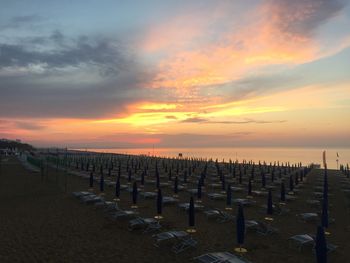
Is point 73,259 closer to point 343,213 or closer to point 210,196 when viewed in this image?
point 210,196

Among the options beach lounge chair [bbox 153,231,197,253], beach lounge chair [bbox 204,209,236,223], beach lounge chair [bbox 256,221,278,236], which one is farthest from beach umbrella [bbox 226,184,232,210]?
beach lounge chair [bbox 153,231,197,253]

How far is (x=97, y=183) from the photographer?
85.7 feet

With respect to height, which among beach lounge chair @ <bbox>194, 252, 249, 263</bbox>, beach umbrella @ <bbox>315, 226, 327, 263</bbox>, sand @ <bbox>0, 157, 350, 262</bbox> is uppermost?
beach umbrella @ <bbox>315, 226, 327, 263</bbox>

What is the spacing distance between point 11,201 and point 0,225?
A: 18.8ft

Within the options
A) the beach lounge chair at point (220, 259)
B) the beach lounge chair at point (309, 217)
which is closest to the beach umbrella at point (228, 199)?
the beach lounge chair at point (309, 217)

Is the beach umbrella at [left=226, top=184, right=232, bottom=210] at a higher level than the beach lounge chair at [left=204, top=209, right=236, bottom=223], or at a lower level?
higher

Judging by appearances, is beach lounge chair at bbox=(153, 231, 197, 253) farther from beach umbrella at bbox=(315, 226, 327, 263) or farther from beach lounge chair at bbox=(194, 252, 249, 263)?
beach umbrella at bbox=(315, 226, 327, 263)

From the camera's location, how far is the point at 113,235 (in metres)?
12.5

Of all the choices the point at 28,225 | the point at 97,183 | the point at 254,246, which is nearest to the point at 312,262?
the point at 254,246

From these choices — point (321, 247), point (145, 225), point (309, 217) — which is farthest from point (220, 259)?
point (309, 217)

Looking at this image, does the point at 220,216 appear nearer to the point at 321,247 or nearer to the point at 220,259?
the point at 220,259

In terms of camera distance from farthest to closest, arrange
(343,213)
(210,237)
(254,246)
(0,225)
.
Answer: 1. (343,213)
2. (0,225)
3. (210,237)
4. (254,246)

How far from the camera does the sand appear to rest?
1037 cm

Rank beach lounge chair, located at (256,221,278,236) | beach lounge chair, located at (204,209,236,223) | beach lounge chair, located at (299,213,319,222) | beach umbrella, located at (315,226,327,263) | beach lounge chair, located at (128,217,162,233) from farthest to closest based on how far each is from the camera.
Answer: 1. beach lounge chair, located at (299,213,319,222)
2. beach lounge chair, located at (204,209,236,223)
3. beach lounge chair, located at (256,221,278,236)
4. beach lounge chair, located at (128,217,162,233)
5. beach umbrella, located at (315,226,327,263)
